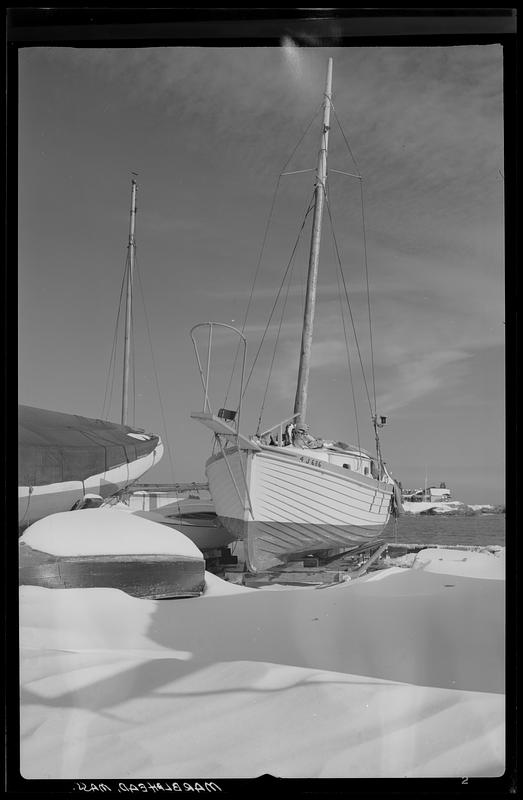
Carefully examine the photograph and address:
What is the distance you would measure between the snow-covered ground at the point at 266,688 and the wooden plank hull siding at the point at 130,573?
0.12 meters

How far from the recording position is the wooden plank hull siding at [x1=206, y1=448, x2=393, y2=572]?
12.1 feet

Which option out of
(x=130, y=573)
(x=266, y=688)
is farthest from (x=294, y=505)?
(x=266, y=688)

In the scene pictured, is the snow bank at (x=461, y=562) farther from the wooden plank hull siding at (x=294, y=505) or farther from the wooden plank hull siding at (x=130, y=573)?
the wooden plank hull siding at (x=130, y=573)

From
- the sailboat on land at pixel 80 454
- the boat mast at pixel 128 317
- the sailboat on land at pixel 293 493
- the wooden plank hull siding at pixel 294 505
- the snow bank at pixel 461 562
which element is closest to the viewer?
the snow bank at pixel 461 562

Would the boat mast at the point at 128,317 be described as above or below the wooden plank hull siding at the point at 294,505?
above

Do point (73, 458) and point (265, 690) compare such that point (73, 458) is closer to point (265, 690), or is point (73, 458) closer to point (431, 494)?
point (265, 690)

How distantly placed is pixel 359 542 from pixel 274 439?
0.90 metres

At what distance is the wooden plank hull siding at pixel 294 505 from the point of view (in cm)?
370

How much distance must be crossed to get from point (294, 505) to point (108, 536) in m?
2.08

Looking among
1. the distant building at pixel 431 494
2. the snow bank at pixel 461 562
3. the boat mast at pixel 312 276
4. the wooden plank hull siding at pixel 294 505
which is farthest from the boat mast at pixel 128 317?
the wooden plank hull siding at pixel 294 505

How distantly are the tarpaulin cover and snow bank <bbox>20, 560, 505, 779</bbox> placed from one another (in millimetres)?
390

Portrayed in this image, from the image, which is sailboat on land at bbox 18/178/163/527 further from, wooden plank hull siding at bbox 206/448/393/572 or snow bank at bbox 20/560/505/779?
wooden plank hull siding at bbox 206/448/393/572
